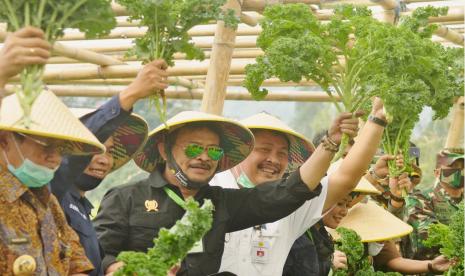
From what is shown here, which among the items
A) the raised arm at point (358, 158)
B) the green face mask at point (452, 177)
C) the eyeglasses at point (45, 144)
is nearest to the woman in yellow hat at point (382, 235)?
the raised arm at point (358, 158)

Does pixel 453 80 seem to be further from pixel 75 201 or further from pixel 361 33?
pixel 75 201

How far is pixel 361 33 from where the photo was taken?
577 centimetres

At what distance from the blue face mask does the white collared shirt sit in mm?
1693

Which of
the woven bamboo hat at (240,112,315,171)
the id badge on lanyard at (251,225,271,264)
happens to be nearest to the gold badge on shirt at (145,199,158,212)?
the id badge on lanyard at (251,225,271,264)

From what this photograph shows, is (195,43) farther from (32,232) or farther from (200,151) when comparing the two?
(32,232)

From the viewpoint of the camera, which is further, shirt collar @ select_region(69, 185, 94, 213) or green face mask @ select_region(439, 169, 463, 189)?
green face mask @ select_region(439, 169, 463, 189)

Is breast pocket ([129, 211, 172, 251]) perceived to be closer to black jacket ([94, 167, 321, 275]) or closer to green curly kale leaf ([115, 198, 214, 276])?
black jacket ([94, 167, 321, 275])

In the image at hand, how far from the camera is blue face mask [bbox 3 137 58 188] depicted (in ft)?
15.3

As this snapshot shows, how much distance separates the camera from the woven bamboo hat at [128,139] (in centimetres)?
578

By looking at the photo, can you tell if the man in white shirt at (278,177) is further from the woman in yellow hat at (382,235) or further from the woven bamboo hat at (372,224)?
the woven bamboo hat at (372,224)

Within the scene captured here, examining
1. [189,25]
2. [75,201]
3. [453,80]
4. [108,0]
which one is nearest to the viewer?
[108,0]

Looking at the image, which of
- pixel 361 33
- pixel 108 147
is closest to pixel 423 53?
pixel 361 33

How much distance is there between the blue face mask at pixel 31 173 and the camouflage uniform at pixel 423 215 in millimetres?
4572

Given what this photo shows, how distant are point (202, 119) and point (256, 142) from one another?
2.34 feet
